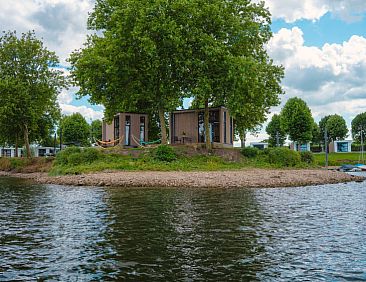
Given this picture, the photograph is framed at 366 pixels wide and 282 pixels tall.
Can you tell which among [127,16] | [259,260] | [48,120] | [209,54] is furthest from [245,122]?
[259,260]

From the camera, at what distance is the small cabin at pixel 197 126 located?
45.1m

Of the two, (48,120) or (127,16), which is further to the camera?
(48,120)

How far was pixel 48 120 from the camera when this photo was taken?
205ft

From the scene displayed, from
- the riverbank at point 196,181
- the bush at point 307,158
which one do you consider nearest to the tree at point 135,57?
the riverbank at point 196,181

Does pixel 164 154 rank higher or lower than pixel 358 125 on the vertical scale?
lower

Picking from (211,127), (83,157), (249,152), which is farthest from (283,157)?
(83,157)

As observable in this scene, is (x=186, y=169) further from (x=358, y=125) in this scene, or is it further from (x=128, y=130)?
(x=358, y=125)

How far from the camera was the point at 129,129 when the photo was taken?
46531 millimetres

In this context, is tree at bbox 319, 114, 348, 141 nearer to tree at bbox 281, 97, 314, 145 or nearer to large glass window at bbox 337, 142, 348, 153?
large glass window at bbox 337, 142, 348, 153

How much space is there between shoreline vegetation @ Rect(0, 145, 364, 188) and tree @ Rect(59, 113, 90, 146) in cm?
5789

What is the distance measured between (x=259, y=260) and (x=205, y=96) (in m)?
31.4

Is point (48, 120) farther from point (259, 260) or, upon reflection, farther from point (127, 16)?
point (259, 260)

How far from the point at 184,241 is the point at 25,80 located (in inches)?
1967

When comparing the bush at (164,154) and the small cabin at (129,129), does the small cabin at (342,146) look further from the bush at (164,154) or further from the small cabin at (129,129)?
the bush at (164,154)
